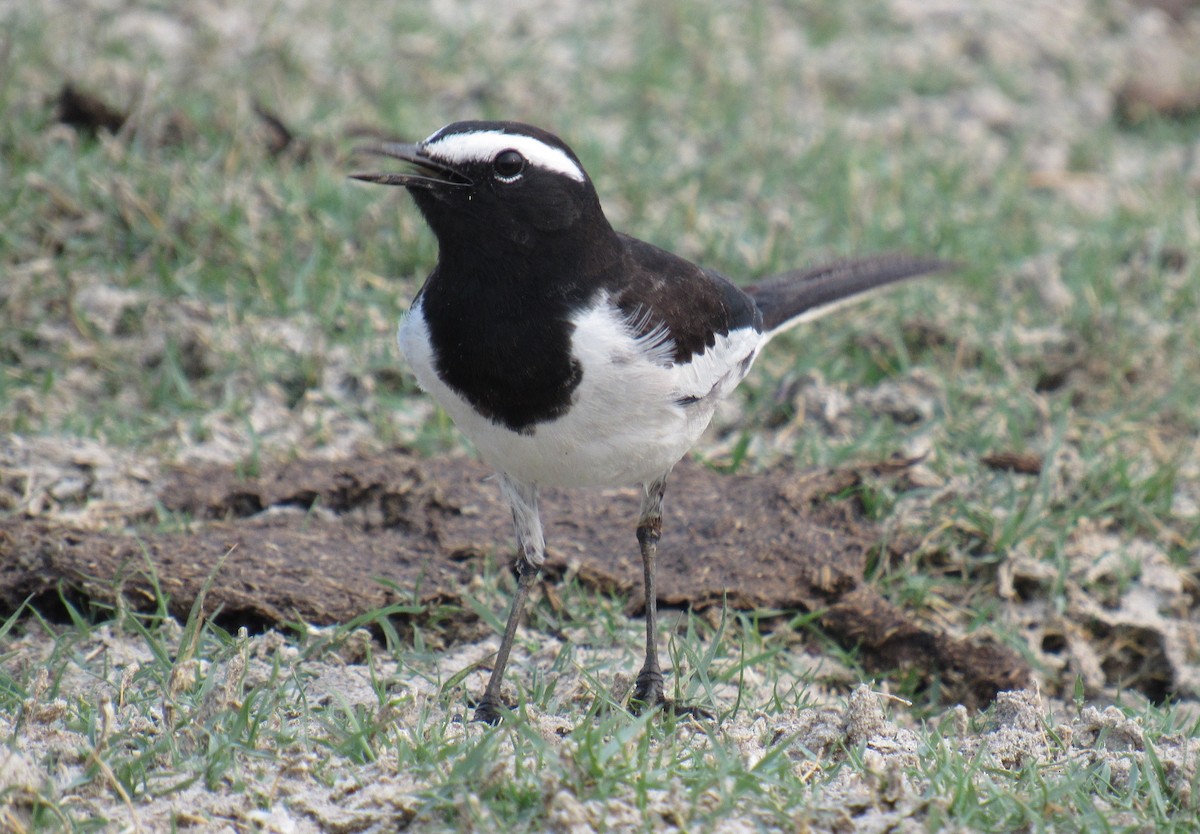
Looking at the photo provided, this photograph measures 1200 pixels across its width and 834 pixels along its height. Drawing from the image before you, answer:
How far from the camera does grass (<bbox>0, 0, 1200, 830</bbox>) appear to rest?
3324 mm

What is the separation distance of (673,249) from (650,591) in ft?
8.88

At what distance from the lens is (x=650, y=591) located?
4215 mm

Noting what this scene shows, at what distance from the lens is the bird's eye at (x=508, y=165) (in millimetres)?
3656

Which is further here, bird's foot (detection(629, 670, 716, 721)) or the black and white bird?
bird's foot (detection(629, 670, 716, 721))

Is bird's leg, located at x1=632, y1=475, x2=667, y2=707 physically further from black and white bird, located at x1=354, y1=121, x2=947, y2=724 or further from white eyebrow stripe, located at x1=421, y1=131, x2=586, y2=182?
white eyebrow stripe, located at x1=421, y1=131, x2=586, y2=182

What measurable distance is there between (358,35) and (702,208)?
229 centimetres

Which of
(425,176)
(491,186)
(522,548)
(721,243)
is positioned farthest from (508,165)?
(721,243)

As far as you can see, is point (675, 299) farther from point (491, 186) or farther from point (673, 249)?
point (673, 249)

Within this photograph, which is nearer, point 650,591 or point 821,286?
point 650,591

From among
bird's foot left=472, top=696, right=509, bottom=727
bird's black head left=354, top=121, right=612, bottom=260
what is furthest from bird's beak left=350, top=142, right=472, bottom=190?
bird's foot left=472, top=696, right=509, bottom=727

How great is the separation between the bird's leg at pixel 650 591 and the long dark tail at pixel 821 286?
2.58 ft

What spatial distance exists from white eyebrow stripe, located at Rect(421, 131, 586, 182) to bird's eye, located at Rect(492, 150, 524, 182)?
0.01m

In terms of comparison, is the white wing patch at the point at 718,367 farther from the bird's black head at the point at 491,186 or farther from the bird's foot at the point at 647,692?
the bird's foot at the point at 647,692

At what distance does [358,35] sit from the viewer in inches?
311
